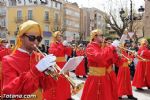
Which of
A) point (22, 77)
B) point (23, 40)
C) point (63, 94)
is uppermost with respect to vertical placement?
point (23, 40)

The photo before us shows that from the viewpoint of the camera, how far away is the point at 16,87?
371 cm

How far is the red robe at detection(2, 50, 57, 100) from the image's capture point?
3.72 meters

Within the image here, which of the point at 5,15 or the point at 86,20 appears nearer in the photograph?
the point at 5,15

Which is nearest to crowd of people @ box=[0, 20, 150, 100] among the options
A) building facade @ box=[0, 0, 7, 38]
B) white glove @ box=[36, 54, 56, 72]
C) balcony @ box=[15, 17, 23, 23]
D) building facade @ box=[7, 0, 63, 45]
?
white glove @ box=[36, 54, 56, 72]

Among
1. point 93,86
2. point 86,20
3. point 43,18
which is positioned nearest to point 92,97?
point 93,86

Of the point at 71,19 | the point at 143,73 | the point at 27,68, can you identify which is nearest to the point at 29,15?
the point at 71,19

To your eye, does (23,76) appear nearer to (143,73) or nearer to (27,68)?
(27,68)

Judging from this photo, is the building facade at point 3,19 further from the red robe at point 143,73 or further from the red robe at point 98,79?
the red robe at point 98,79

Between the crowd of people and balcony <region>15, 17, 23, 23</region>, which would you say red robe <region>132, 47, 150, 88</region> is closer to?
the crowd of people

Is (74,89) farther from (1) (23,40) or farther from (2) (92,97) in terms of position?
(2) (92,97)

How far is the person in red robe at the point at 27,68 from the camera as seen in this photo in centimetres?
371

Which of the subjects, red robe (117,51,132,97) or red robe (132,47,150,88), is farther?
red robe (132,47,150,88)

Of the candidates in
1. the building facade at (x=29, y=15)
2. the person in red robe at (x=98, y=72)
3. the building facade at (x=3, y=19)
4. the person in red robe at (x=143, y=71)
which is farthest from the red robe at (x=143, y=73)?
the building facade at (x=3, y=19)

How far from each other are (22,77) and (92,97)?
3.65 m
